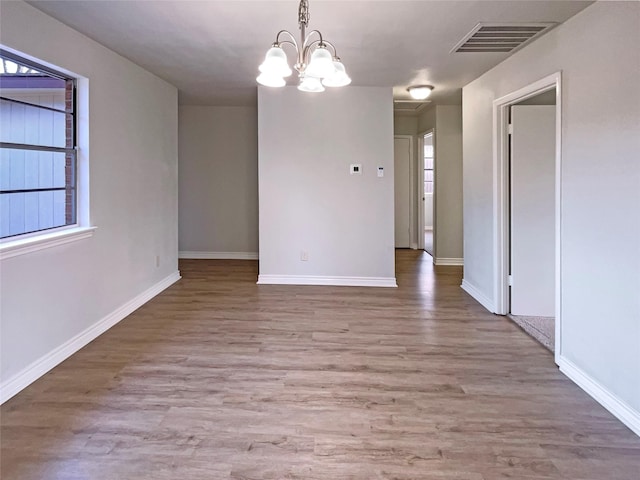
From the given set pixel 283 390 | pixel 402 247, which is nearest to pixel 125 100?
pixel 283 390

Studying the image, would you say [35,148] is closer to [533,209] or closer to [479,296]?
[533,209]

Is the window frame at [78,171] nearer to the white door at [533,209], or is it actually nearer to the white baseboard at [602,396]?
the white baseboard at [602,396]

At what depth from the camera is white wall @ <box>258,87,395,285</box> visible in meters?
5.41

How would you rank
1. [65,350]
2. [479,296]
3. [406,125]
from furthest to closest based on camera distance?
[406,125]
[479,296]
[65,350]

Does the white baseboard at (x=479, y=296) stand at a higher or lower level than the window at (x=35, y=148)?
lower

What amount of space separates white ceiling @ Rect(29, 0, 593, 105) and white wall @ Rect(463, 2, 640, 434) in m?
0.34

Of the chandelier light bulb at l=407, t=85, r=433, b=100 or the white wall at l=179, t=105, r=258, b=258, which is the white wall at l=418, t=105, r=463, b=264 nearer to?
the chandelier light bulb at l=407, t=85, r=433, b=100

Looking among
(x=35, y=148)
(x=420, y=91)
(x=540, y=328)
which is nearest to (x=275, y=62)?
(x=35, y=148)

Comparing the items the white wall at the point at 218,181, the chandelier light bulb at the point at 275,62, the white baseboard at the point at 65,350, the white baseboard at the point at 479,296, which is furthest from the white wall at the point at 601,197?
the white wall at the point at 218,181

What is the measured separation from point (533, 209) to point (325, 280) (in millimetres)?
2488

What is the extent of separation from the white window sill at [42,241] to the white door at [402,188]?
5811 millimetres

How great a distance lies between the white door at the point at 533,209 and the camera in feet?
13.4

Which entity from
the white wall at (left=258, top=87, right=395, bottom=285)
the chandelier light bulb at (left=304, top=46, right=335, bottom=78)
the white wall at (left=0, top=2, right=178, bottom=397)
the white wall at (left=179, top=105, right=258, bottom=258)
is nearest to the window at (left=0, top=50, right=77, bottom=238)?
the white wall at (left=0, top=2, right=178, bottom=397)

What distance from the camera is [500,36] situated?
339 cm
